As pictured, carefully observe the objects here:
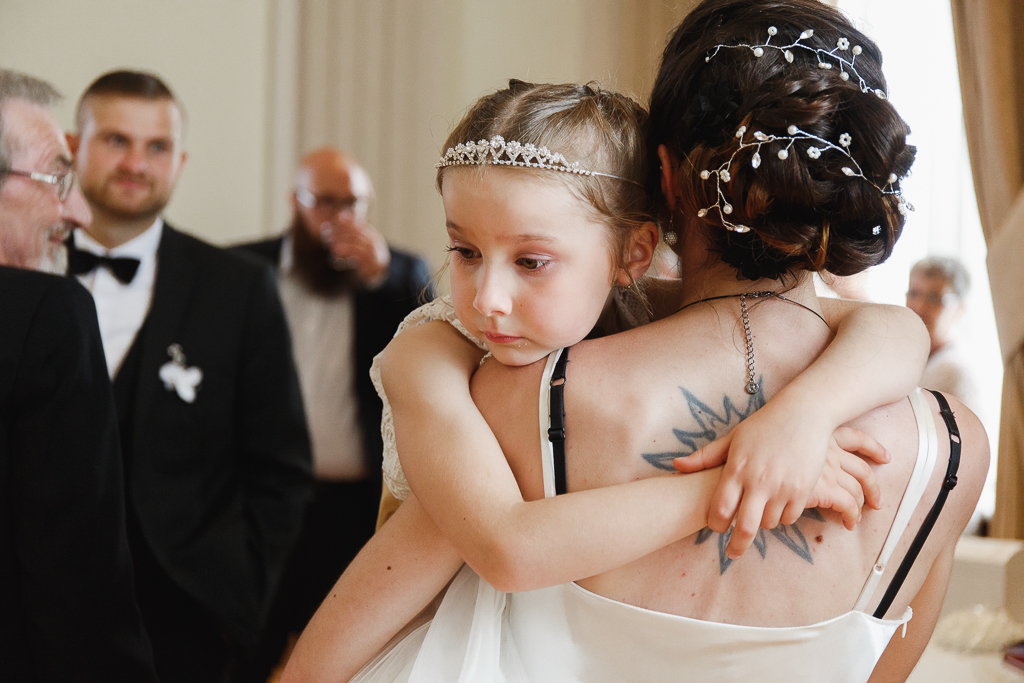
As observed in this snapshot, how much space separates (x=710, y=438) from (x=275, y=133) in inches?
163

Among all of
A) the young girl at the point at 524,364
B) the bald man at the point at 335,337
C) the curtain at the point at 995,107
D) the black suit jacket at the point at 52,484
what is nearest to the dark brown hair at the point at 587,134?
the young girl at the point at 524,364

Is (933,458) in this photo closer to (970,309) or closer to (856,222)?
(856,222)

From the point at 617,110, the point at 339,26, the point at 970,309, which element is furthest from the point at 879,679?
Result: the point at 339,26

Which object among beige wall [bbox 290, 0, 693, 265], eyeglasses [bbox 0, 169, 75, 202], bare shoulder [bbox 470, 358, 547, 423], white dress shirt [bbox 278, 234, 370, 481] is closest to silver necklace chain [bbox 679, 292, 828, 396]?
bare shoulder [bbox 470, 358, 547, 423]

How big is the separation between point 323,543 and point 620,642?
2732 millimetres

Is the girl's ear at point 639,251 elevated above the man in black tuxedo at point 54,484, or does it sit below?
above

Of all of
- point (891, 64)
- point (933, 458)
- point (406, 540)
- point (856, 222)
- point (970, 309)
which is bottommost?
point (970, 309)

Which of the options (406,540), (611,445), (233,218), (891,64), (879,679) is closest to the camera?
(611,445)

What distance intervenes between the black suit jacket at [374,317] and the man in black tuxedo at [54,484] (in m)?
2.08

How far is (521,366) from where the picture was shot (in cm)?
88

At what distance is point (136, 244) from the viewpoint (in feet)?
6.04

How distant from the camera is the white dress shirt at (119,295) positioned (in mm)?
1708

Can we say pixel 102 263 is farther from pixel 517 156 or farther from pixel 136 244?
pixel 517 156

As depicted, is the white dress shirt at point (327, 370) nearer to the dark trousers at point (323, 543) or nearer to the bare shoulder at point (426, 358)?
the dark trousers at point (323, 543)
